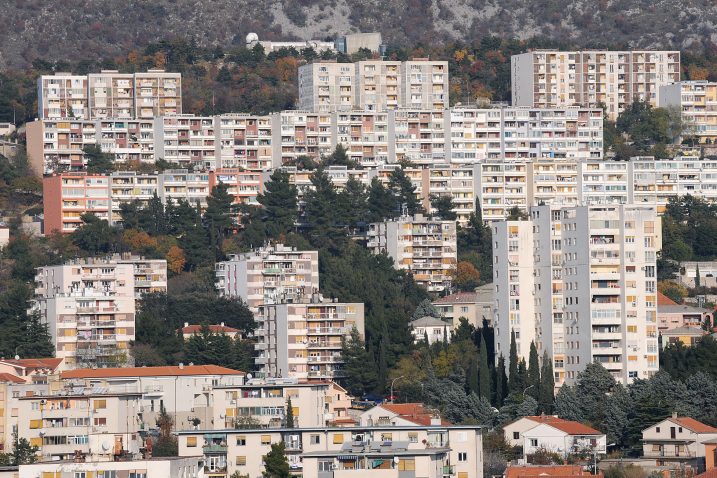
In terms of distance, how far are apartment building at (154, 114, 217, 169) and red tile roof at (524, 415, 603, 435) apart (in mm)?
59368

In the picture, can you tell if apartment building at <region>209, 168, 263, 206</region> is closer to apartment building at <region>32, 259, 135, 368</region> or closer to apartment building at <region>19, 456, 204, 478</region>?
apartment building at <region>32, 259, 135, 368</region>

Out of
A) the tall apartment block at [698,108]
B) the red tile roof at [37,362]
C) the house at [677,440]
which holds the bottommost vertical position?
the house at [677,440]

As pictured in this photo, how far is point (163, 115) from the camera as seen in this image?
480 ft

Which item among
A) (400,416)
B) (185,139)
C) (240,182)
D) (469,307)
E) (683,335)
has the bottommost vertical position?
(400,416)

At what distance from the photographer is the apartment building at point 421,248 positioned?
416ft

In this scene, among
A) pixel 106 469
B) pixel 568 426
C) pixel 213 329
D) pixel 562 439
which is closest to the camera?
pixel 106 469

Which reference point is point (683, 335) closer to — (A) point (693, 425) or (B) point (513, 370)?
(B) point (513, 370)

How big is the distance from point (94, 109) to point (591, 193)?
33.2 meters

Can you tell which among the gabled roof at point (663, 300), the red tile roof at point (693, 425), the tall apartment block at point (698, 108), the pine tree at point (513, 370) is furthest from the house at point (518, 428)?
the tall apartment block at point (698, 108)

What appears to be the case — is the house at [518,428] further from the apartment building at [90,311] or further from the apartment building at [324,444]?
the apartment building at [90,311]

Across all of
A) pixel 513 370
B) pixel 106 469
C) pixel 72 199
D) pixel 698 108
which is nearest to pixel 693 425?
pixel 513 370

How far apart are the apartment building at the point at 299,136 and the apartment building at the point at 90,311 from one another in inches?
1117

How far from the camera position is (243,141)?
14412 cm

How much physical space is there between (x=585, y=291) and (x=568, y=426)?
1600 cm
